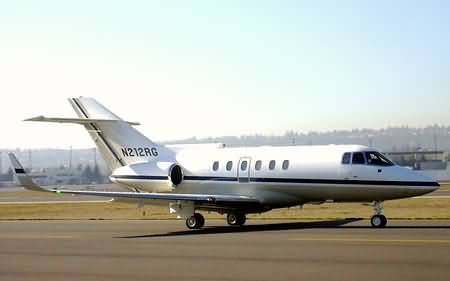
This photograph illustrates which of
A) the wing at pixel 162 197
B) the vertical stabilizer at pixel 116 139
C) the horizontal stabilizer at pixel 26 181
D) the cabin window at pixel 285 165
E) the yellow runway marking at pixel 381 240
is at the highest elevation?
the vertical stabilizer at pixel 116 139

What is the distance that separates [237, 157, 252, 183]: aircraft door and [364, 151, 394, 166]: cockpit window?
4.39 metres

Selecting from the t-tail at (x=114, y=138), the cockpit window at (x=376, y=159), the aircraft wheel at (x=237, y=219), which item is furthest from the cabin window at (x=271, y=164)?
the t-tail at (x=114, y=138)

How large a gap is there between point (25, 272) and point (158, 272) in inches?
104

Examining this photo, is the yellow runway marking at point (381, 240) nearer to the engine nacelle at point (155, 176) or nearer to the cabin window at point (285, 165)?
the cabin window at point (285, 165)

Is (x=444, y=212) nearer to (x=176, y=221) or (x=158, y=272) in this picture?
(x=176, y=221)

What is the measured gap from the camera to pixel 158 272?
14648 mm

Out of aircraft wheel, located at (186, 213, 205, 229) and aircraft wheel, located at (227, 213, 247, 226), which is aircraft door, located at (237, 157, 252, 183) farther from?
aircraft wheel, located at (186, 213, 205, 229)

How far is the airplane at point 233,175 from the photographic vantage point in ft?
84.6

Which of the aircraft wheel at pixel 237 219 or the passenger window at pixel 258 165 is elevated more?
the passenger window at pixel 258 165

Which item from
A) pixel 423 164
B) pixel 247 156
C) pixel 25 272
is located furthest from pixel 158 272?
pixel 423 164

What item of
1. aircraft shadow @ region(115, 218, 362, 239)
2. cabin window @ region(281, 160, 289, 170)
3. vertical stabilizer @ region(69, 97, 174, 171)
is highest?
vertical stabilizer @ region(69, 97, 174, 171)

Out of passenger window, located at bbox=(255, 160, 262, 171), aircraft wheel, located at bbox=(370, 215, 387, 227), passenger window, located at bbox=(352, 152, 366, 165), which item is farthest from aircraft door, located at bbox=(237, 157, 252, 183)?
aircraft wheel, located at bbox=(370, 215, 387, 227)

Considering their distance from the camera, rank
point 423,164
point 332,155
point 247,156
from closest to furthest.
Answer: point 332,155, point 247,156, point 423,164

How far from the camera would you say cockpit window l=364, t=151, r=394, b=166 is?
25844 mm
